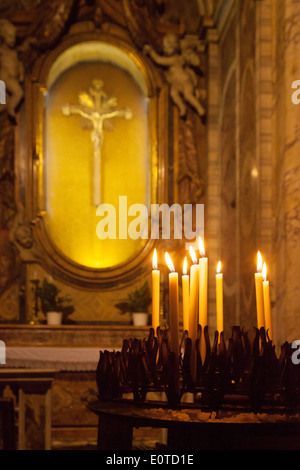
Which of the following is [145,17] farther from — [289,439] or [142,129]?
[289,439]

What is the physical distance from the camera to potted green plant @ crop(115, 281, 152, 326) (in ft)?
26.9

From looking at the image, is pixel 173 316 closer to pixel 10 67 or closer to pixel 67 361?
pixel 67 361

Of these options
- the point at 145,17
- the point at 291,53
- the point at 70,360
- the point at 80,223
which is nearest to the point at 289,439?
the point at 291,53

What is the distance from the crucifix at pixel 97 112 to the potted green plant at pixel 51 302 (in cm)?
159

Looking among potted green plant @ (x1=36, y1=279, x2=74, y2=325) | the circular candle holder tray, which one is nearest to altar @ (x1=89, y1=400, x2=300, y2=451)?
the circular candle holder tray

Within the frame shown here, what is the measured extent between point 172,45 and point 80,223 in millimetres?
2606

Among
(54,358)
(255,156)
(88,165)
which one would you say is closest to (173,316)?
(255,156)

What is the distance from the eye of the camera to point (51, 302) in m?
8.16

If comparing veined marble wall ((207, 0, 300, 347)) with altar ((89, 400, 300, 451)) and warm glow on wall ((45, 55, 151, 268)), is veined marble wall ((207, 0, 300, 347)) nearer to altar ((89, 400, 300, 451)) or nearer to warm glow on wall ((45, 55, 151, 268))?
warm glow on wall ((45, 55, 151, 268))

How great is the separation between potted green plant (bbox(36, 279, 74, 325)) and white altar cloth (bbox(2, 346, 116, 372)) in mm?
1055

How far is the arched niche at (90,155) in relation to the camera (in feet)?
28.3

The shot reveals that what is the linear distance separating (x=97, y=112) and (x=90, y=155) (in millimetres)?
572

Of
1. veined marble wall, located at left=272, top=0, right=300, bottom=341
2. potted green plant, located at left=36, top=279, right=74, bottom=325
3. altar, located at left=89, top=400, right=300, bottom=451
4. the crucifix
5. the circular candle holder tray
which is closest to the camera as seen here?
altar, located at left=89, top=400, right=300, bottom=451

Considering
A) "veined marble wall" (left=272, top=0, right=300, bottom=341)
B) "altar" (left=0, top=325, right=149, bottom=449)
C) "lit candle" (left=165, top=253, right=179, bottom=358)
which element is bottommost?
"altar" (left=0, top=325, right=149, bottom=449)
